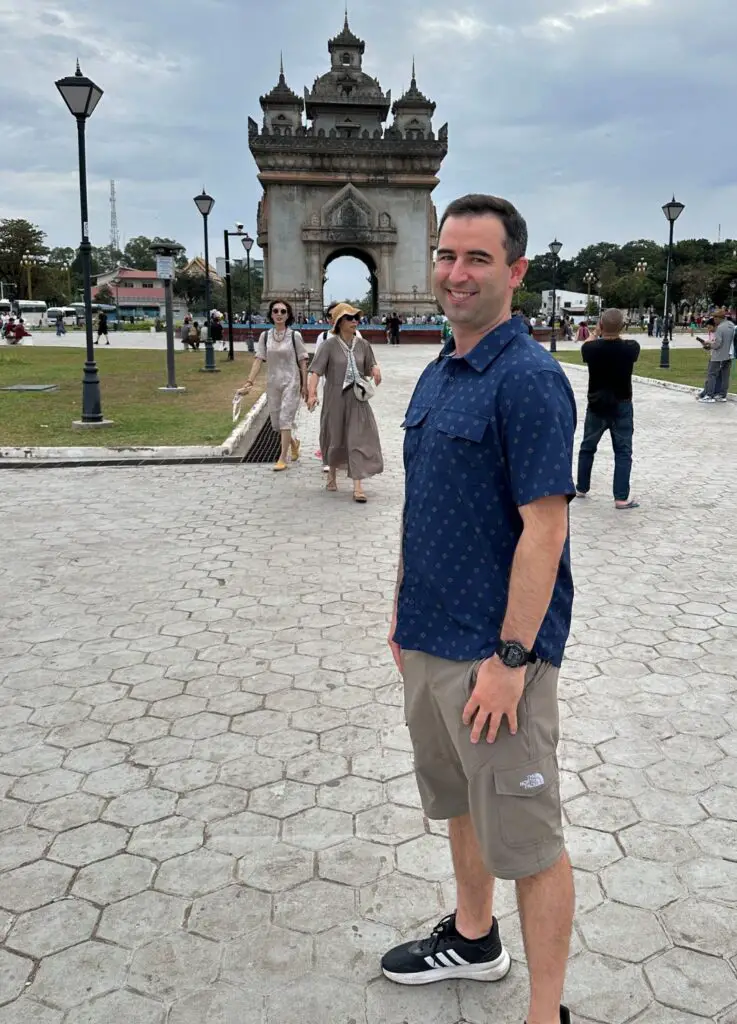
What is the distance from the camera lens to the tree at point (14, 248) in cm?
9406

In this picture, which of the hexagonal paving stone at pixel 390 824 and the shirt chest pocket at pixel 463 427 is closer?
the shirt chest pocket at pixel 463 427

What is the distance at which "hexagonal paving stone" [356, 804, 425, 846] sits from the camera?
3.01 m

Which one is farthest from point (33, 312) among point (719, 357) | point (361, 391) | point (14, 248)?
point (361, 391)

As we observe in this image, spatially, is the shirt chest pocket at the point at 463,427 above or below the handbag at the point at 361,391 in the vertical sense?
above

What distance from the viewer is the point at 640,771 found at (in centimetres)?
342

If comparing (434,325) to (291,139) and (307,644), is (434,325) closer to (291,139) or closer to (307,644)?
(291,139)

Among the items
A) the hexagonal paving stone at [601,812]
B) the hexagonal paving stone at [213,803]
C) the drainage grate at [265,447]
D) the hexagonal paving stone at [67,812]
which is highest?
the drainage grate at [265,447]

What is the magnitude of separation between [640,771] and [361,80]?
229 ft

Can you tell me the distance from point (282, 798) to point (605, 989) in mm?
1395

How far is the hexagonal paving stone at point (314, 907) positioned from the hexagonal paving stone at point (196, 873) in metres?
0.23

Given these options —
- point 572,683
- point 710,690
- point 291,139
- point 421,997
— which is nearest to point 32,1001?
point 421,997

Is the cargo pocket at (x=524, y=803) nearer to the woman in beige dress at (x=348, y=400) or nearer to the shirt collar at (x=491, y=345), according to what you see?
the shirt collar at (x=491, y=345)

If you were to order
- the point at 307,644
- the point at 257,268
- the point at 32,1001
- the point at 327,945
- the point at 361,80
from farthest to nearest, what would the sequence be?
the point at 257,268 < the point at 361,80 < the point at 307,644 < the point at 327,945 < the point at 32,1001

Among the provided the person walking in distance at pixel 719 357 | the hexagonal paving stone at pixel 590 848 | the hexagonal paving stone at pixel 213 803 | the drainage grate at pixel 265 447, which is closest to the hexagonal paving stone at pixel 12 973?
the hexagonal paving stone at pixel 213 803
